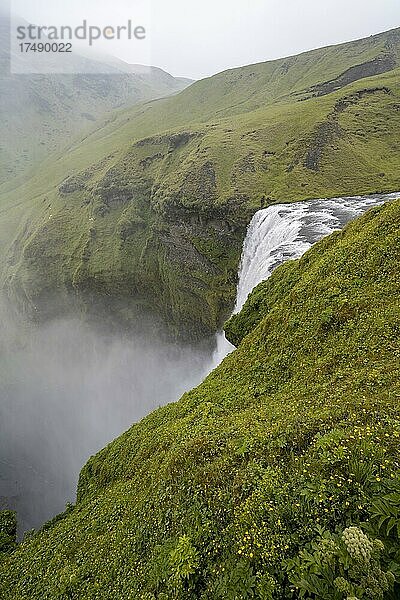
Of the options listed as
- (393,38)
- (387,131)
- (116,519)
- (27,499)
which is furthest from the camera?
(393,38)

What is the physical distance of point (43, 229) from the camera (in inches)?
4535

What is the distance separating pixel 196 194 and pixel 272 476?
7320cm

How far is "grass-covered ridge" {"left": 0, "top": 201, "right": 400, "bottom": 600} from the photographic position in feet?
24.4

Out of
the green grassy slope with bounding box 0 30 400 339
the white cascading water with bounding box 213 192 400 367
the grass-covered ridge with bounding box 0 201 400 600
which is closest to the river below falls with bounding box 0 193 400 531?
the white cascading water with bounding box 213 192 400 367

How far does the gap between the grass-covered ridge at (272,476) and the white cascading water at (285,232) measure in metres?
14.9

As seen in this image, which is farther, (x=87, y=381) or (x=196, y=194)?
(x=196, y=194)

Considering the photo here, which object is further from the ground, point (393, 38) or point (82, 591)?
point (393, 38)

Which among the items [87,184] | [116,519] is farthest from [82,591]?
[87,184]

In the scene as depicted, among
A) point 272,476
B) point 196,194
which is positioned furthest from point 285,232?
point 196,194

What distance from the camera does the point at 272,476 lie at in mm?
9430

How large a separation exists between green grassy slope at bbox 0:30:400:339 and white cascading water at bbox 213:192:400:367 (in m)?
12.1

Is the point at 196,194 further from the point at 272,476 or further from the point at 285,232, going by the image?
the point at 272,476

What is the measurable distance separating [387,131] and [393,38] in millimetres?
88920

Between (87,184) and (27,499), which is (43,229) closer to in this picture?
(87,184)
